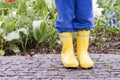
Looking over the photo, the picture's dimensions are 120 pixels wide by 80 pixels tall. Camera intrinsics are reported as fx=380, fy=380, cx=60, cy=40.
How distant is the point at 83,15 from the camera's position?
2.80 meters

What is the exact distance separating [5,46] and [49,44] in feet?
1.44

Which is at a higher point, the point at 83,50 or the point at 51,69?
the point at 83,50

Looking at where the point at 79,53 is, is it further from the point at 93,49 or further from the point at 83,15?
the point at 93,49

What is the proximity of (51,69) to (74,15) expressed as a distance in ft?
1.47

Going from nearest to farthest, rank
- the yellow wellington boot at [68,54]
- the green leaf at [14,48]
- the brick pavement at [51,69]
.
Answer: the brick pavement at [51,69] → the yellow wellington boot at [68,54] → the green leaf at [14,48]

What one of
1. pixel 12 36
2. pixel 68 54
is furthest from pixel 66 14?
pixel 12 36

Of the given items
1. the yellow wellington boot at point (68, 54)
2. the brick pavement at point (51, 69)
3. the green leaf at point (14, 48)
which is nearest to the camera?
the brick pavement at point (51, 69)

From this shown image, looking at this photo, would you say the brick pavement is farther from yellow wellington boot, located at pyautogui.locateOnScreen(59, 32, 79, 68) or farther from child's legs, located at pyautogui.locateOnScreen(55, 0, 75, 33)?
child's legs, located at pyautogui.locateOnScreen(55, 0, 75, 33)

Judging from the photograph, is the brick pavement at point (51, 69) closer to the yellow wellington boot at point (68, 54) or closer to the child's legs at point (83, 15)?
the yellow wellington boot at point (68, 54)

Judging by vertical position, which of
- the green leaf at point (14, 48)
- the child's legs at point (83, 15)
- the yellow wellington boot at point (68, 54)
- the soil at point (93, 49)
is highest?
the child's legs at point (83, 15)


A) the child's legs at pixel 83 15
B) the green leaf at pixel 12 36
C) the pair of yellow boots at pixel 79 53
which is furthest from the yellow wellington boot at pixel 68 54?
the green leaf at pixel 12 36

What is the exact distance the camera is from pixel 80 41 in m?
2.93

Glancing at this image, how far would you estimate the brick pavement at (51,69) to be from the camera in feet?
8.91

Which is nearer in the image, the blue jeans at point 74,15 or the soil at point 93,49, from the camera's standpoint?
the blue jeans at point 74,15
